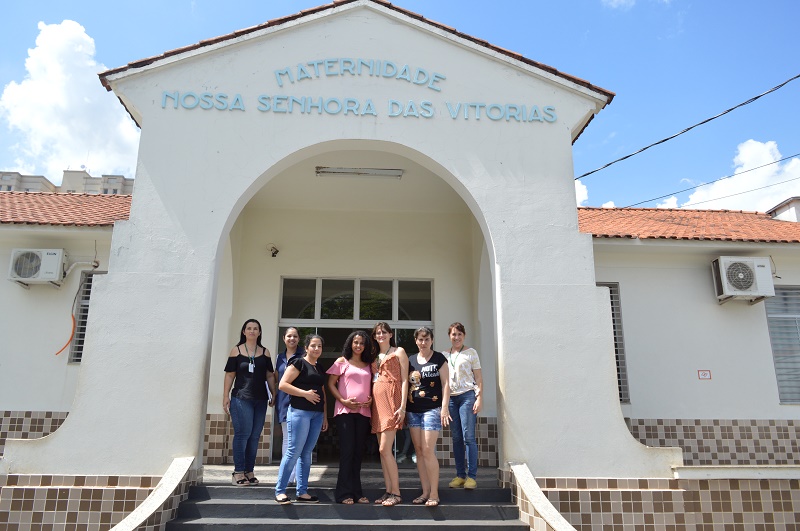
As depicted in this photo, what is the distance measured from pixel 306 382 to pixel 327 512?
3.99 ft

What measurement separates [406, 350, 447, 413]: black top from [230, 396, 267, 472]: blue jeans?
154 cm

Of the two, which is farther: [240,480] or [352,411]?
[240,480]

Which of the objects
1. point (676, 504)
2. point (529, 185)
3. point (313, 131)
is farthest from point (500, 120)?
point (676, 504)

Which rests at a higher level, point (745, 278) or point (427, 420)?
point (745, 278)

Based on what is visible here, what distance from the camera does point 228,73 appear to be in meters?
6.94

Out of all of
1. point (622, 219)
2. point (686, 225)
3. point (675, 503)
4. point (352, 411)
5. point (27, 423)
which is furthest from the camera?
point (622, 219)

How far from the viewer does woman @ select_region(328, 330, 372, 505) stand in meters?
5.76

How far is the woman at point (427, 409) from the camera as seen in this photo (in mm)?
5700

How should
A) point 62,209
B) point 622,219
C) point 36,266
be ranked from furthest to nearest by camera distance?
point 622,219, point 62,209, point 36,266

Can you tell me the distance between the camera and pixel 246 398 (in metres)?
5.96

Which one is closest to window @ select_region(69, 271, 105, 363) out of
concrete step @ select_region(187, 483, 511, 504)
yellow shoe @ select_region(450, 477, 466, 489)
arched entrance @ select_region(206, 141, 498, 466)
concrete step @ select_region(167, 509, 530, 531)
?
arched entrance @ select_region(206, 141, 498, 466)

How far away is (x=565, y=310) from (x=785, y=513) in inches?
118

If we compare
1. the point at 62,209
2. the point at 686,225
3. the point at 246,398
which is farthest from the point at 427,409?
the point at 62,209

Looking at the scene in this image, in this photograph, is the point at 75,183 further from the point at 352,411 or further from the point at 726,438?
the point at 726,438
